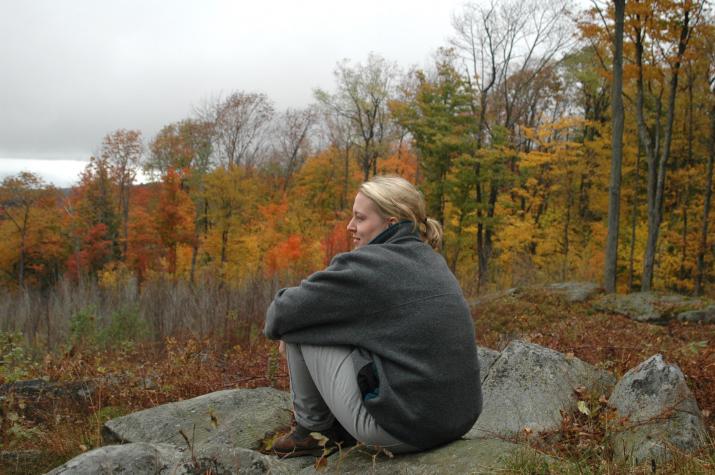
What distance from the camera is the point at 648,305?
963 cm

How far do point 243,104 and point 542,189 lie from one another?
23509mm

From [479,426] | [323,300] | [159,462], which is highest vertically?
[323,300]

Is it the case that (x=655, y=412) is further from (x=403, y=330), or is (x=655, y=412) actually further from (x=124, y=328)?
(x=124, y=328)

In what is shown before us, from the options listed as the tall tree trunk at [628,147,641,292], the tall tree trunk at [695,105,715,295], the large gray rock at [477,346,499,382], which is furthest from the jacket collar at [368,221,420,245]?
the tall tree trunk at [628,147,641,292]

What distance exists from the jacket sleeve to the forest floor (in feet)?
2.82

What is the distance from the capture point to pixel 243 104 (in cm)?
3975

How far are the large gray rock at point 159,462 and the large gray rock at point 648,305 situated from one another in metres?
8.47

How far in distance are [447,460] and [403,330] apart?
0.54 meters

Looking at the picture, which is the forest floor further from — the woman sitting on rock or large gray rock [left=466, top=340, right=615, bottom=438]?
the woman sitting on rock

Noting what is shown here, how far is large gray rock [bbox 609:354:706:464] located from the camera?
277 centimetres

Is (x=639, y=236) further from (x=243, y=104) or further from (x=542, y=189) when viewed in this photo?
(x=243, y=104)

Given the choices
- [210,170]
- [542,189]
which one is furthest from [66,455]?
[210,170]

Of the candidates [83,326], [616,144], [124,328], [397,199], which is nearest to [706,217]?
[616,144]

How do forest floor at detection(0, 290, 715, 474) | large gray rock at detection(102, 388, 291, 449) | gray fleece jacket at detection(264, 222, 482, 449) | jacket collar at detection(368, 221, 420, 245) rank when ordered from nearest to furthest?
gray fleece jacket at detection(264, 222, 482, 449) < jacket collar at detection(368, 221, 420, 245) < forest floor at detection(0, 290, 715, 474) < large gray rock at detection(102, 388, 291, 449)
